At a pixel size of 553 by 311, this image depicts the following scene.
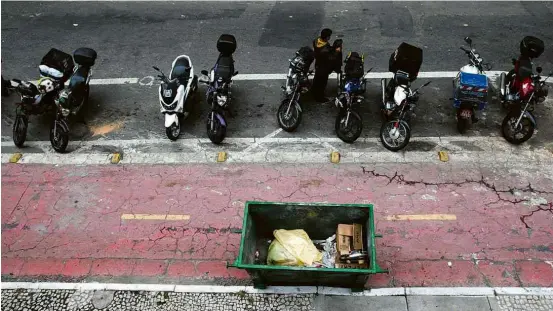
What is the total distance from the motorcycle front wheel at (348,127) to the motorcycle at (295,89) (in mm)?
881

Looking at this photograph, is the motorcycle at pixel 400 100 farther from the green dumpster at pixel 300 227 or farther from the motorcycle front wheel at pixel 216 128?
the motorcycle front wheel at pixel 216 128

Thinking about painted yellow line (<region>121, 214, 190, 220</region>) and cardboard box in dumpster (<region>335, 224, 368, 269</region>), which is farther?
painted yellow line (<region>121, 214, 190, 220</region>)

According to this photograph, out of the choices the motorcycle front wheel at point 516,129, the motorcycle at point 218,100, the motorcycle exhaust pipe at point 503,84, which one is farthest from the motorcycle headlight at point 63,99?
the motorcycle exhaust pipe at point 503,84

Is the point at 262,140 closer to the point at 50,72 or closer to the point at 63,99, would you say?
the point at 63,99

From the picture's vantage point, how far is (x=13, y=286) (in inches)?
297

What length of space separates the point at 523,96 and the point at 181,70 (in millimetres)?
7410

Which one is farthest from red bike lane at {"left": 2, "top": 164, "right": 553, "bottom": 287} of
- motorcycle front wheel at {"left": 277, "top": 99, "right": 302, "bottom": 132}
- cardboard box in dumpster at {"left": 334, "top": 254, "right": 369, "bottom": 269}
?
motorcycle front wheel at {"left": 277, "top": 99, "right": 302, "bottom": 132}

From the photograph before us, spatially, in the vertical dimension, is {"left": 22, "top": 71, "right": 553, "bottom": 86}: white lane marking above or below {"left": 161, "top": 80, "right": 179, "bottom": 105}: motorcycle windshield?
below

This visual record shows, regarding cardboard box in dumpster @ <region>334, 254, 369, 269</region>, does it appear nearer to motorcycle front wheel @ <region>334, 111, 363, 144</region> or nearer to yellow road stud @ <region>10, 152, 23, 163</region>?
motorcycle front wheel @ <region>334, 111, 363, 144</region>

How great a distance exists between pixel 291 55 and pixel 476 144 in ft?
17.7

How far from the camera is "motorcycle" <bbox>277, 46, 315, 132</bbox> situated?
990 cm

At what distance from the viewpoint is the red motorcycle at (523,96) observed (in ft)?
31.0

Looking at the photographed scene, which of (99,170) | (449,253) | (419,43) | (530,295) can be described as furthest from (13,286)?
(419,43)

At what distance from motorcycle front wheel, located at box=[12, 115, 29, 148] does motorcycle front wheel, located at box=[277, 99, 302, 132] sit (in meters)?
Answer: 5.51
